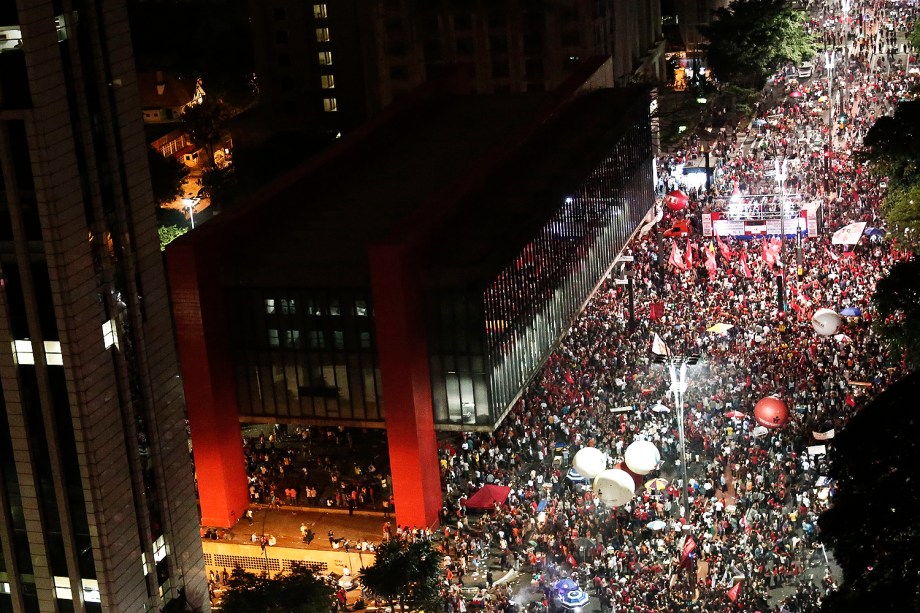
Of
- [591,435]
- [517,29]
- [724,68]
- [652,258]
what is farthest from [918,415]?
[724,68]

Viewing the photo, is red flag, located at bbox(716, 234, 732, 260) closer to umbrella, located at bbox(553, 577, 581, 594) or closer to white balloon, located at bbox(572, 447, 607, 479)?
white balloon, located at bbox(572, 447, 607, 479)

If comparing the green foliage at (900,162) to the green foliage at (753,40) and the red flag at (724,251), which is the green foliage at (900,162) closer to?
the red flag at (724,251)

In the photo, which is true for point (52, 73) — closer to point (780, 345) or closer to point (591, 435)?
point (591, 435)

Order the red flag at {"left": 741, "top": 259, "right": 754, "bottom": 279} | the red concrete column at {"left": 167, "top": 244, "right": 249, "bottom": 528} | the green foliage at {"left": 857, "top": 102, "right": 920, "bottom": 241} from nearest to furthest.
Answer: the green foliage at {"left": 857, "top": 102, "right": 920, "bottom": 241}
the red concrete column at {"left": 167, "top": 244, "right": 249, "bottom": 528}
the red flag at {"left": 741, "top": 259, "right": 754, "bottom": 279}

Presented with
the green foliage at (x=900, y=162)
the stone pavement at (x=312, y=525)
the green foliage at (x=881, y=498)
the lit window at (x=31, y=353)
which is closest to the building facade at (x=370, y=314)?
the stone pavement at (x=312, y=525)

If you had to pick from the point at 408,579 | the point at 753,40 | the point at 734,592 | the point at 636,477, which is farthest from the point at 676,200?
the point at 753,40

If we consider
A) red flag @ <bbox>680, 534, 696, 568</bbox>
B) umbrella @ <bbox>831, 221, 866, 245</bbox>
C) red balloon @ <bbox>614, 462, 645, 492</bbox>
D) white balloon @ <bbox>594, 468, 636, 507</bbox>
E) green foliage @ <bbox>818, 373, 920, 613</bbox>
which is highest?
green foliage @ <bbox>818, 373, 920, 613</bbox>

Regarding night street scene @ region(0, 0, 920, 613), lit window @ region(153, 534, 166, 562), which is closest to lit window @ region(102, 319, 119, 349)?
night street scene @ region(0, 0, 920, 613)
